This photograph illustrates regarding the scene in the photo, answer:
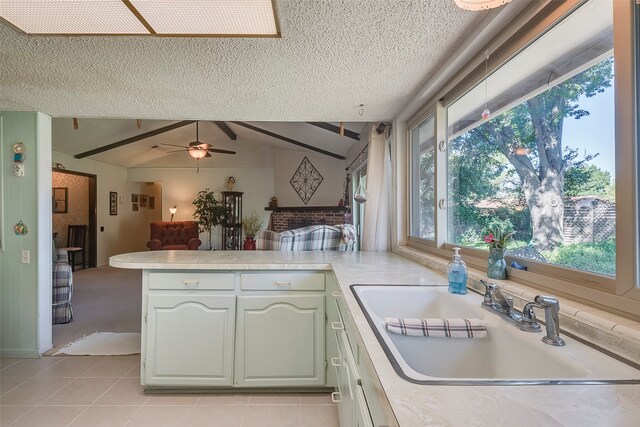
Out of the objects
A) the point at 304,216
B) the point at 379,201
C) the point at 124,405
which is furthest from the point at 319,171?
the point at 124,405

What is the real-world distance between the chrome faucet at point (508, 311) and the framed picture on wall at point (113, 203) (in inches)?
311

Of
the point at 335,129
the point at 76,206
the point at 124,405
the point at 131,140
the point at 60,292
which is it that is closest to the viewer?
the point at 124,405

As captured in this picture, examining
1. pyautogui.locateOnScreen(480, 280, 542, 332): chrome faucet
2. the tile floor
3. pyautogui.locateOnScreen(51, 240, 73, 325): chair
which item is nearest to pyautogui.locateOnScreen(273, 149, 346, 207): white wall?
pyautogui.locateOnScreen(51, 240, 73, 325): chair

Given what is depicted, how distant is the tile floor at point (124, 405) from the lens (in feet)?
5.69

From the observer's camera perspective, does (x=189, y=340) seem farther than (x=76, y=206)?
No

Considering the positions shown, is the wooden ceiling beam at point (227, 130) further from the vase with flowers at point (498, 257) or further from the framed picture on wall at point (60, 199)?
the vase with flowers at point (498, 257)

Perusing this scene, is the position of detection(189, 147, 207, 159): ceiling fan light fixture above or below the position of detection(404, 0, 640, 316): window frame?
above

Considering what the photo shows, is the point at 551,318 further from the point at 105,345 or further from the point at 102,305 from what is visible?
the point at 102,305

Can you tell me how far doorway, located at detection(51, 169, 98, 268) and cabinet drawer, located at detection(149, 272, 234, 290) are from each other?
5.48 metres

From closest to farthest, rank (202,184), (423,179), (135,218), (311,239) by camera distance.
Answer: (423,179) < (311,239) < (202,184) < (135,218)

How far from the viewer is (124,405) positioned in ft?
6.17

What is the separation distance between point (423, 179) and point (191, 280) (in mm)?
1842

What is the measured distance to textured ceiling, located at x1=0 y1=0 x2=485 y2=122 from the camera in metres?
1.33

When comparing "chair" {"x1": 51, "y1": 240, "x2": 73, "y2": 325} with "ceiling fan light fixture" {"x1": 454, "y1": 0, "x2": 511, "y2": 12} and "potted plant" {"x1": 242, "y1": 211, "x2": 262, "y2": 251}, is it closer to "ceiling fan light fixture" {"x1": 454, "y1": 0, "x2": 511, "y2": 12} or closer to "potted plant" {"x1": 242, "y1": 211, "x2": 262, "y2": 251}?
"potted plant" {"x1": 242, "y1": 211, "x2": 262, "y2": 251}
